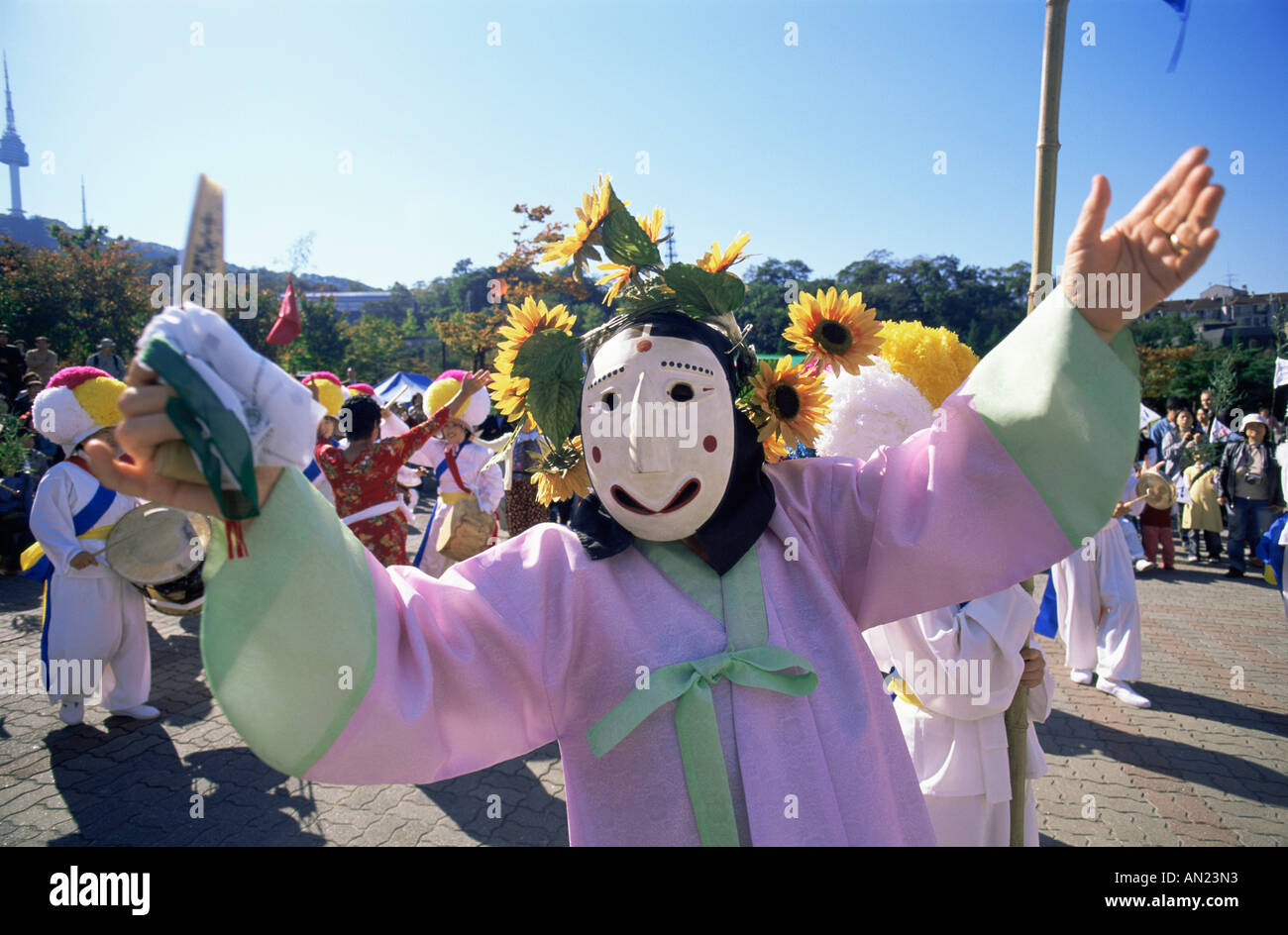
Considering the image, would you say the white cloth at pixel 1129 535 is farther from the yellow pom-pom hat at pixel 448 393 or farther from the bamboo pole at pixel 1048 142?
the yellow pom-pom hat at pixel 448 393

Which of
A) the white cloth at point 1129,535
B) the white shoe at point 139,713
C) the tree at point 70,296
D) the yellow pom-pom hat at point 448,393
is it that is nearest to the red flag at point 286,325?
the yellow pom-pom hat at point 448,393

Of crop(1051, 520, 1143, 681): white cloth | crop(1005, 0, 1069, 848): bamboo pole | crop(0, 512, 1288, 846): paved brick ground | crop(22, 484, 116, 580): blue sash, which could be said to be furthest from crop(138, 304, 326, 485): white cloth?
crop(1051, 520, 1143, 681): white cloth

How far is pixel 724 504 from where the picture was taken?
202 centimetres

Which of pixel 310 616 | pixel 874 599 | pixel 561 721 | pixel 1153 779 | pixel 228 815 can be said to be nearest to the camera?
pixel 310 616

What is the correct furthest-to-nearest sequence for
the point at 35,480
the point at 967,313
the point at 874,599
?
the point at 967,313
the point at 35,480
the point at 874,599

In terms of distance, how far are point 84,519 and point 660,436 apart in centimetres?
518

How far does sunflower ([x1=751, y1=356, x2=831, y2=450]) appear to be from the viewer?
221 centimetres

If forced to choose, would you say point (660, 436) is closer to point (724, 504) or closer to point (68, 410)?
point (724, 504)

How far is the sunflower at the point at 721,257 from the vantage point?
2283 millimetres

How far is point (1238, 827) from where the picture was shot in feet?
13.5

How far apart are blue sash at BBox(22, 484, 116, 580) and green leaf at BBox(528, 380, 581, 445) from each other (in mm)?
4532
